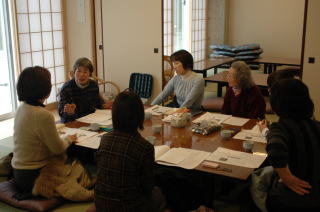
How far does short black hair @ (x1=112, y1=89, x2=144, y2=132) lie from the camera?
1823 millimetres

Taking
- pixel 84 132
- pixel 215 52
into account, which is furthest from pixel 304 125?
pixel 215 52

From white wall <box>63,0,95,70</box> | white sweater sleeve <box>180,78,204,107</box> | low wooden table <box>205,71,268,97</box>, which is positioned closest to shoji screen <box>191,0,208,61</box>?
low wooden table <box>205,71,268,97</box>

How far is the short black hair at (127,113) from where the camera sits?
1.82 meters

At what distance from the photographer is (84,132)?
283 cm

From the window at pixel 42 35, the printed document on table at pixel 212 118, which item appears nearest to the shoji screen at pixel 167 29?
the window at pixel 42 35

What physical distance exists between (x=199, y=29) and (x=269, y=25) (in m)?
1.39

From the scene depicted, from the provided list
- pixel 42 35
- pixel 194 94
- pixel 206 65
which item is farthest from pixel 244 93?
pixel 42 35

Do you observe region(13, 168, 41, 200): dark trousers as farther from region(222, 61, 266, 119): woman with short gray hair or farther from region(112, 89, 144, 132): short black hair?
region(222, 61, 266, 119): woman with short gray hair

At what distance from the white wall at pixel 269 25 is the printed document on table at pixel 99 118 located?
5.33 metres

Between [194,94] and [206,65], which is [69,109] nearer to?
[194,94]

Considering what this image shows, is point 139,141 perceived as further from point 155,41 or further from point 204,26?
point 204,26

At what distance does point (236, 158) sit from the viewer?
2.29 meters

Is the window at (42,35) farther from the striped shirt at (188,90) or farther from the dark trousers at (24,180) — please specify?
the dark trousers at (24,180)

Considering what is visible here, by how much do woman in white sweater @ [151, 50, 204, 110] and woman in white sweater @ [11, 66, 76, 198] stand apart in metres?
1.42
